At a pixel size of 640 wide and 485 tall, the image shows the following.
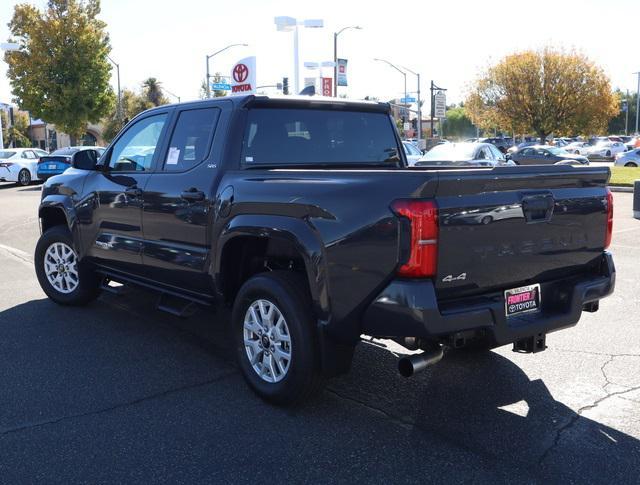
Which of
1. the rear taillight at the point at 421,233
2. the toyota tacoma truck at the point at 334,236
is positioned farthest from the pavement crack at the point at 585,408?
the rear taillight at the point at 421,233

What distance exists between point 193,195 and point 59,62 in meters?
36.1

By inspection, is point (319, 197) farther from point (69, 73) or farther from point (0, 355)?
point (69, 73)

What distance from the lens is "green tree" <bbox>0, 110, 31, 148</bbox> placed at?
68.6 m

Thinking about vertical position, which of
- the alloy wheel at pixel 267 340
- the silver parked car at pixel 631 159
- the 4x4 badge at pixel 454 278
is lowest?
the alloy wheel at pixel 267 340

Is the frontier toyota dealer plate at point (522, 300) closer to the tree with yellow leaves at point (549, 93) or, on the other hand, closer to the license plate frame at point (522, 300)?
the license plate frame at point (522, 300)

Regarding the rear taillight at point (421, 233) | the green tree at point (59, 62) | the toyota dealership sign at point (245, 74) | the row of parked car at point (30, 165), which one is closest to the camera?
the rear taillight at point (421, 233)

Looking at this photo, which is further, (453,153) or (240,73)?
(240,73)

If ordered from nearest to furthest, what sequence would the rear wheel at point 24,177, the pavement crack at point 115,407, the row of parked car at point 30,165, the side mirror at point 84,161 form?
the pavement crack at point 115,407, the side mirror at point 84,161, the row of parked car at point 30,165, the rear wheel at point 24,177

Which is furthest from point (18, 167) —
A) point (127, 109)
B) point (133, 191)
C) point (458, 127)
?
point (458, 127)

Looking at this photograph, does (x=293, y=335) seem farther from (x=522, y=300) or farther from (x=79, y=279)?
(x=79, y=279)

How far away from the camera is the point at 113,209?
5.74 metres

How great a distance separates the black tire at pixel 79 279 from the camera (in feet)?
21.5

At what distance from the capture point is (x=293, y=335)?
12.8 feet

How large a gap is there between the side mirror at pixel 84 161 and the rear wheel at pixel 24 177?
22.8 metres
